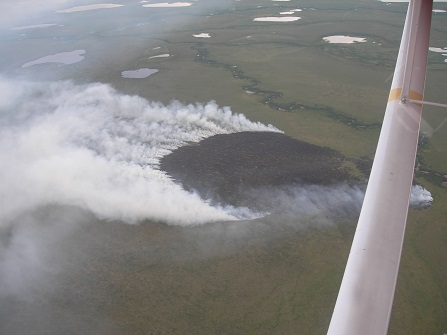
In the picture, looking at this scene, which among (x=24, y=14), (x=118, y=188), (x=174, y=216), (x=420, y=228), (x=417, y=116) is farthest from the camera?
(x=24, y=14)

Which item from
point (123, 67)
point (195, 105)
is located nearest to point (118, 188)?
point (195, 105)

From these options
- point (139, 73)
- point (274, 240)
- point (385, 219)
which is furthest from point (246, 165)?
point (139, 73)

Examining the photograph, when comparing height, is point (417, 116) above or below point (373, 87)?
above

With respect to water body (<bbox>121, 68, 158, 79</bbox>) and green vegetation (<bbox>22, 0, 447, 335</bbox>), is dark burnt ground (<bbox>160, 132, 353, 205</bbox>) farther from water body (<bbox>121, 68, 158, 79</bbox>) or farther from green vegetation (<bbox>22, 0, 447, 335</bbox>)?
water body (<bbox>121, 68, 158, 79</bbox>)

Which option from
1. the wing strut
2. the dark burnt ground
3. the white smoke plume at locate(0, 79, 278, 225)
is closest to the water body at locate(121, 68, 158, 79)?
the white smoke plume at locate(0, 79, 278, 225)

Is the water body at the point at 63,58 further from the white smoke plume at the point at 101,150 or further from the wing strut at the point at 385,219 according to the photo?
the wing strut at the point at 385,219

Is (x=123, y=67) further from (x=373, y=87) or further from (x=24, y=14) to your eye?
(x=24, y=14)

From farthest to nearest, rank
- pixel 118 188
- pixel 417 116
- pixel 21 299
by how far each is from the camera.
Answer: pixel 118 188 < pixel 21 299 < pixel 417 116

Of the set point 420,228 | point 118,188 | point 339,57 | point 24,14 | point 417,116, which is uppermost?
point 24,14
